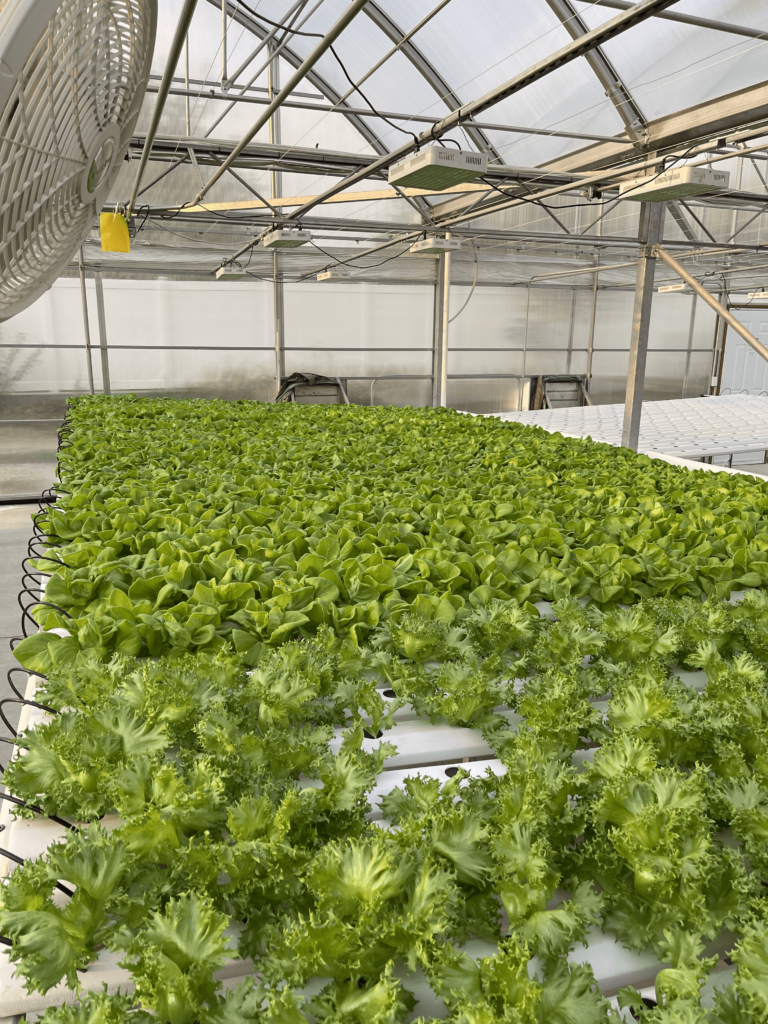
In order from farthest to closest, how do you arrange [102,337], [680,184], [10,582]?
[102,337] < [10,582] < [680,184]

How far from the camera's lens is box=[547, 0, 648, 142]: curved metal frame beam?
6.50 m

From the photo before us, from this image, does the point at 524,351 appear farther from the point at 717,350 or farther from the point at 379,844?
the point at 379,844

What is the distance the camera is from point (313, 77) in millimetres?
10492

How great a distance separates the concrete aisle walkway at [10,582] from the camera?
4828mm

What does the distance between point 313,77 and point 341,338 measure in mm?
4543

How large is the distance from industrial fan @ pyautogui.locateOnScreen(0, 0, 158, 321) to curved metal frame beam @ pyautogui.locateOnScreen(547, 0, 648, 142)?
6459mm

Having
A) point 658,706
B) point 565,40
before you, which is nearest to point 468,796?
point 658,706

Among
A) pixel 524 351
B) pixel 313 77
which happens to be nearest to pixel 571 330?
pixel 524 351

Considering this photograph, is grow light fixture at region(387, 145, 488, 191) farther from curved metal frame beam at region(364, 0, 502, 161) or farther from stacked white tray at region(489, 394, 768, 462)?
curved metal frame beam at region(364, 0, 502, 161)

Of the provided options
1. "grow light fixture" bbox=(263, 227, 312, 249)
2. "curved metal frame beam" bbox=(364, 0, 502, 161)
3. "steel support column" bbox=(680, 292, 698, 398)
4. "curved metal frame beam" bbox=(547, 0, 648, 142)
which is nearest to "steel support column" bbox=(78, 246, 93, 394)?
"grow light fixture" bbox=(263, 227, 312, 249)

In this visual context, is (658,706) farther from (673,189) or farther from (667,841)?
(673,189)

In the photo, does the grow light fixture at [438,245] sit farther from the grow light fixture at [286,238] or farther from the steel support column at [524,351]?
the steel support column at [524,351]

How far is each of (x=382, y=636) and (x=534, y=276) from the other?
524 inches

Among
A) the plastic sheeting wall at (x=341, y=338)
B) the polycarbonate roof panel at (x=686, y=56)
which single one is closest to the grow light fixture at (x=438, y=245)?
the polycarbonate roof panel at (x=686, y=56)
